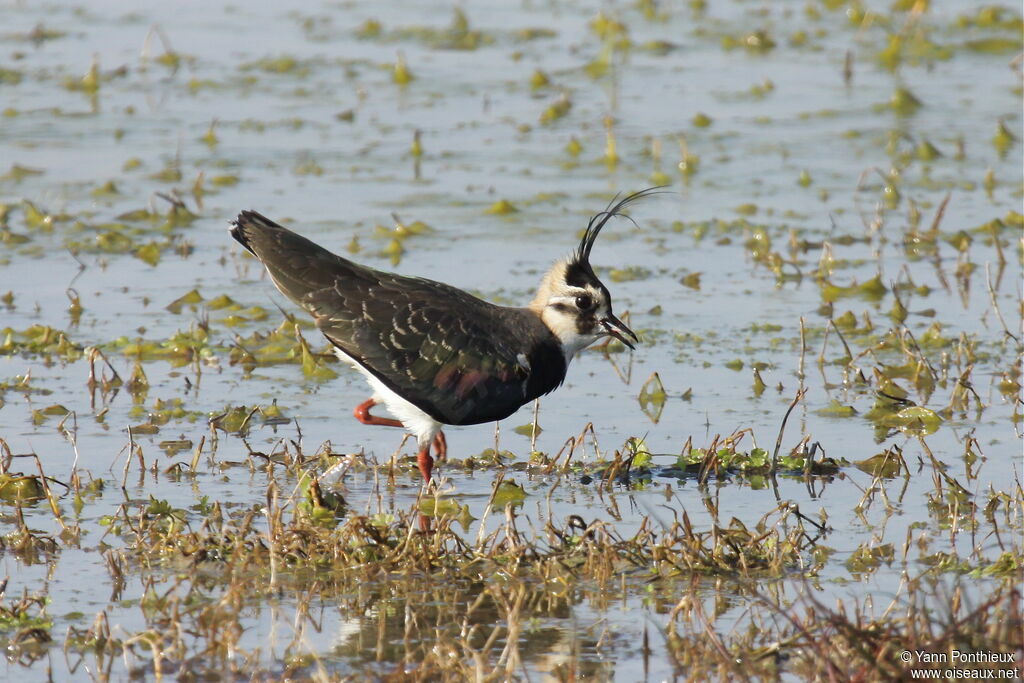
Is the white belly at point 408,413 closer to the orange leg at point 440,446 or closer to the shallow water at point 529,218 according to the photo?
the orange leg at point 440,446

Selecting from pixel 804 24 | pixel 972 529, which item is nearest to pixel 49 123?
pixel 804 24

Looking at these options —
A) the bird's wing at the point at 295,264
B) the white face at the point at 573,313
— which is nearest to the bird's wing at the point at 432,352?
the bird's wing at the point at 295,264

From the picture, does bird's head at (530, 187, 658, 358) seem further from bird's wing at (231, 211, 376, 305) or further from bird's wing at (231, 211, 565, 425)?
bird's wing at (231, 211, 376, 305)

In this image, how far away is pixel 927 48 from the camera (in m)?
19.0

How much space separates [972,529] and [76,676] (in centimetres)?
392

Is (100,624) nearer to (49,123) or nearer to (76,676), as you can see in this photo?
(76,676)

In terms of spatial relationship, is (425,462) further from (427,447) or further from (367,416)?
(367,416)

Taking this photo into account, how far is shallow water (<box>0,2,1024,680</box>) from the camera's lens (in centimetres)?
781

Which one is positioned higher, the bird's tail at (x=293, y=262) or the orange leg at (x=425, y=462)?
the bird's tail at (x=293, y=262)

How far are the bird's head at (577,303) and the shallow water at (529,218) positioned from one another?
0.66 m

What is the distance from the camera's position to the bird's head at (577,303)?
27.2 feet

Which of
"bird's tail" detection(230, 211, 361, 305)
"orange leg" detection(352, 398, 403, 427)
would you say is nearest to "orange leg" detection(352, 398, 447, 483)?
"orange leg" detection(352, 398, 403, 427)

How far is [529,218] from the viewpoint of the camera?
13109mm

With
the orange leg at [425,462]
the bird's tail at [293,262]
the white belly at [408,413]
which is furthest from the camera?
the bird's tail at [293,262]
